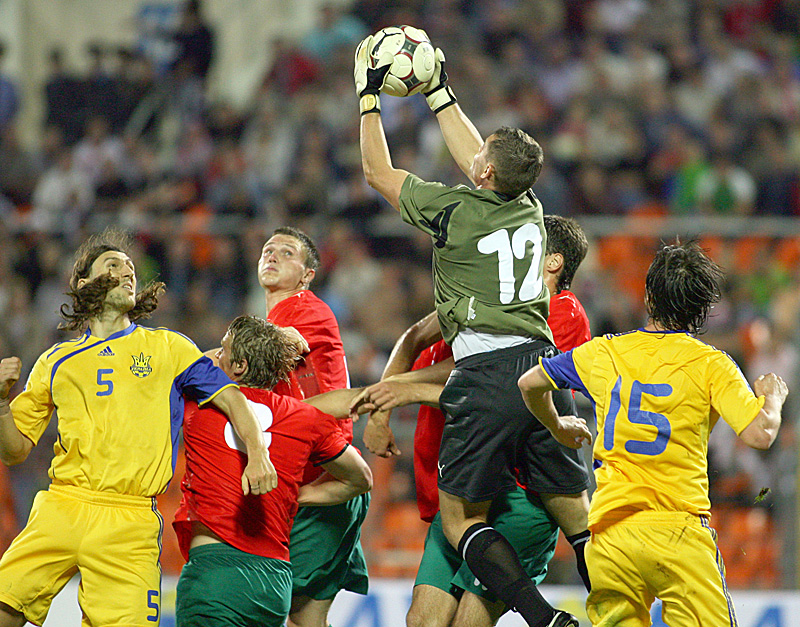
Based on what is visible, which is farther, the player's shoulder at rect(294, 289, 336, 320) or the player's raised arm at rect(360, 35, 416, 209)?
the player's shoulder at rect(294, 289, 336, 320)

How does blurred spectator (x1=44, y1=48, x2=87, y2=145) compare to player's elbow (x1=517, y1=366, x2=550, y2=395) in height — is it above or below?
above

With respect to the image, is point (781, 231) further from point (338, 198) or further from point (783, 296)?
point (338, 198)

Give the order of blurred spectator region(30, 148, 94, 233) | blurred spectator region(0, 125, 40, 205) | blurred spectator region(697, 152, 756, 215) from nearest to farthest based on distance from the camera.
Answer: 1. blurred spectator region(697, 152, 756, 215)
2. blurred spectator region(30, 148, 94, 233)
3. blurred spectator region(0, 125, 40, 205)

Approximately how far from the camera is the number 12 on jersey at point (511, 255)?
4.06m

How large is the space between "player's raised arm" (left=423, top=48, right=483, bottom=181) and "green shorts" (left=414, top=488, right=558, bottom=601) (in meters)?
1.44

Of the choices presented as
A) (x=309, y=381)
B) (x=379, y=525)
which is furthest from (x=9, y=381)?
(x=379, y=525)

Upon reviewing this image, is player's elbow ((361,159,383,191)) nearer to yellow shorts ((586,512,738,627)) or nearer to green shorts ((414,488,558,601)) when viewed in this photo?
green shorts ((414,488,558,601))

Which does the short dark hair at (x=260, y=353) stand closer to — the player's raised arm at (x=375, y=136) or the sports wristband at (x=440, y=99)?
the player's raised arm at (x=375, y=136)

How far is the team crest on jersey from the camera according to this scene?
13.0ft

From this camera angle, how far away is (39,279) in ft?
31.0

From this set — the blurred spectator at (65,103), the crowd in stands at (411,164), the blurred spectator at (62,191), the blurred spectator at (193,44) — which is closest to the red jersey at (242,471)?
the crowd in stands at (411,164)

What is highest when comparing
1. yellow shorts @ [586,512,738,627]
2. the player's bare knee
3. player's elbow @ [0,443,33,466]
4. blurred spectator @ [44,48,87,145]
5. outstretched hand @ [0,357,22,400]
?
blurred spectator @ [44,48,87,145]

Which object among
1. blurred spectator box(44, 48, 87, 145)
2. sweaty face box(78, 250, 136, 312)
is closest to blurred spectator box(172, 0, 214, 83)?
blurred spectator box(44, 48, 87, 145)

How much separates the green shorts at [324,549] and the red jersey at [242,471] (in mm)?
491
